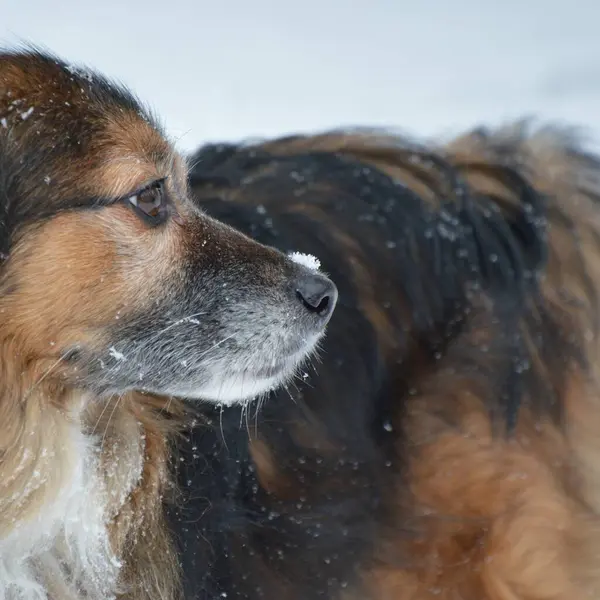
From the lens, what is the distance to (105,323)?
7.42 ft

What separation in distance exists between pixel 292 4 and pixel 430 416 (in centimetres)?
444

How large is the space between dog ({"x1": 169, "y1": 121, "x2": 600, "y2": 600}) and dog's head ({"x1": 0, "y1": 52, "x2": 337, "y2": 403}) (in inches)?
8.7

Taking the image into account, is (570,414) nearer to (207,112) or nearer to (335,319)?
(335,319)

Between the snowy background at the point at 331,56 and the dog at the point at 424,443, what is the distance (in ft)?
9.07

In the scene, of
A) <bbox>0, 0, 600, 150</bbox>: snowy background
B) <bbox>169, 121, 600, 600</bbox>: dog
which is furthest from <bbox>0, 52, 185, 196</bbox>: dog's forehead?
<bbox>0, 0, 600, 150</bbox>: snowy background

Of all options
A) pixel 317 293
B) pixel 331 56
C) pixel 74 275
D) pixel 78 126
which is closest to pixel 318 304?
pixel 317 293

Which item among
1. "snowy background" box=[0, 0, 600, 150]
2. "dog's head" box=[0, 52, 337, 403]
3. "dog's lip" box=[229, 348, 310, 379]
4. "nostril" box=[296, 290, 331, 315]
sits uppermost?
"dog's head" box=[0, 52, 337, 403]

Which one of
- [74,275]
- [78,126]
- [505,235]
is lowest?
[505,235]

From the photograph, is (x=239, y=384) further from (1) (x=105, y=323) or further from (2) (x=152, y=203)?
(2) (x=152, y=203)

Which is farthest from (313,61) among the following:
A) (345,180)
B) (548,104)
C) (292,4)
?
(345,180)

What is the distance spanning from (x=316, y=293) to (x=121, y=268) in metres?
0.53

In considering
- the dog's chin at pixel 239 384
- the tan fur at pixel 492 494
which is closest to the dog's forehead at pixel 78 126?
the dog's chin at pixel 239 384

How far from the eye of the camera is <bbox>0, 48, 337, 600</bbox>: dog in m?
2.18

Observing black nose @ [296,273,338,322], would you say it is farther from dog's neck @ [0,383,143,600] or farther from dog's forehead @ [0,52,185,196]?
dog's neck @ [0,383,143,600]
